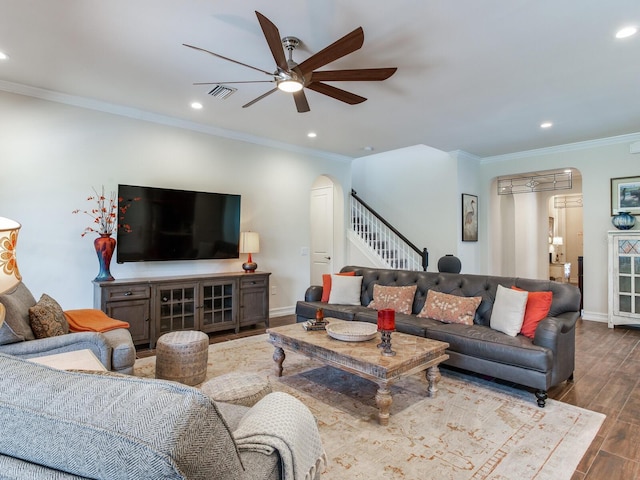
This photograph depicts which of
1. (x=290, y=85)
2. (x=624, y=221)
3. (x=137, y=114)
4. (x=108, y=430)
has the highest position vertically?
(x=137, y=114)

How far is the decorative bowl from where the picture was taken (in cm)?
288

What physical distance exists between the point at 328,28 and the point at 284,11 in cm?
37

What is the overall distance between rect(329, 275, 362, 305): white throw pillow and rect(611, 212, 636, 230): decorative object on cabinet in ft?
13.2

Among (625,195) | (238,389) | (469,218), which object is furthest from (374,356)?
(625,195)

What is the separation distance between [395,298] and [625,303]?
3.71m

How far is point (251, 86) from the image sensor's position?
3.79 metres

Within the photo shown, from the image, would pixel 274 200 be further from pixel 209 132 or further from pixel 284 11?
pixel 284 11

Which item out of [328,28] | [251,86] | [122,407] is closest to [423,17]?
[328,28]

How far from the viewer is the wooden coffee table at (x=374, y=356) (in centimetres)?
242

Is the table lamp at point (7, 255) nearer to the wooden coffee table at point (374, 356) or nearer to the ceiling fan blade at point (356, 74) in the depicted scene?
the wooden coffee table at point (374, 356)

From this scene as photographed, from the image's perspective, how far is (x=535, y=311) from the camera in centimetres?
311

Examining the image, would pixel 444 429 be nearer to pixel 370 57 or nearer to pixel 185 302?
pixel 370 57

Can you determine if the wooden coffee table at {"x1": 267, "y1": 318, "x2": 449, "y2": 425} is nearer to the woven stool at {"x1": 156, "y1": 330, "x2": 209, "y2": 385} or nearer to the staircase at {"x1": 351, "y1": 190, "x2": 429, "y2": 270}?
the woven stool at {"x1": 156, "y1": 330, "x2": 209, "y2": 385}

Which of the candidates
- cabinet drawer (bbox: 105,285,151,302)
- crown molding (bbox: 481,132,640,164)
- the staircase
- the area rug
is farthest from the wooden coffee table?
crown molding (bbox: 481,132,640,164)
